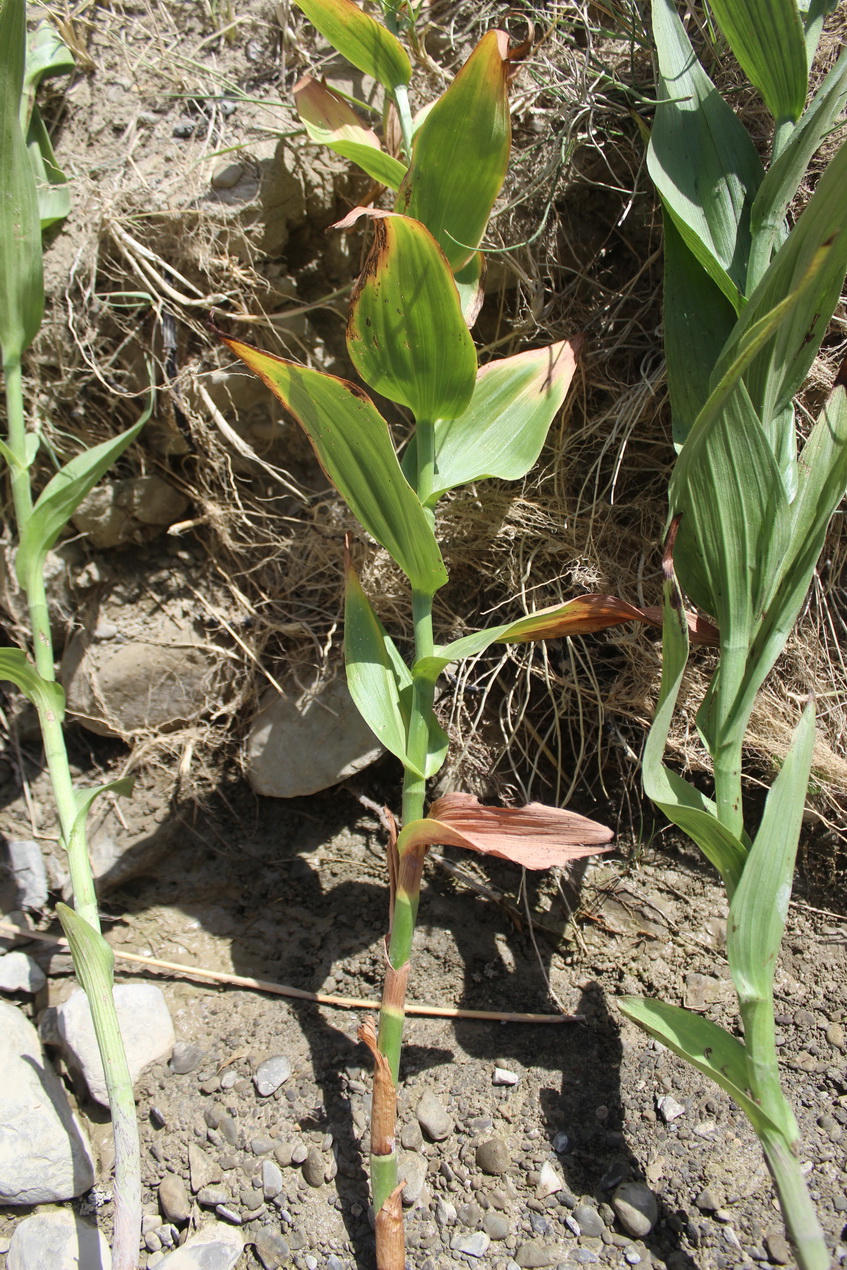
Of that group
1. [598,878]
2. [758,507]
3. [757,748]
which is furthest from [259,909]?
[758,507]

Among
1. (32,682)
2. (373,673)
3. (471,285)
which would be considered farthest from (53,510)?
(471,285)

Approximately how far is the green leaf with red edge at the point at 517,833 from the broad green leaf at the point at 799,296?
426mm

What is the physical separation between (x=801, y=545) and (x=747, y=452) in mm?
111

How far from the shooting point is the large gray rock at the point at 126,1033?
96 centimetres

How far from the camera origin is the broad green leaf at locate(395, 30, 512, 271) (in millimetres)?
773

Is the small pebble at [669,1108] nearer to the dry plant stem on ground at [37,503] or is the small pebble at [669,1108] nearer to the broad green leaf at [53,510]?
the dry plant stem on ground at [37,503]

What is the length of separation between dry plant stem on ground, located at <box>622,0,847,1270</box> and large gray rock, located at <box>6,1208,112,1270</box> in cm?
61

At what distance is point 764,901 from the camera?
717 millimetres

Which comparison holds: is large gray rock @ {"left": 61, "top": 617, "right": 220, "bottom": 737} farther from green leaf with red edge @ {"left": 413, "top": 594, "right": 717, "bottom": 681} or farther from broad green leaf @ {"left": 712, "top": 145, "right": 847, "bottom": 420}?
broad green leaf @ {"left": 712, "top": 145, "right": 847, "bottom": 420}

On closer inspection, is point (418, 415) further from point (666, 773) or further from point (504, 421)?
point (666, 773)

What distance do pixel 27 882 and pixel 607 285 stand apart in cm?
113

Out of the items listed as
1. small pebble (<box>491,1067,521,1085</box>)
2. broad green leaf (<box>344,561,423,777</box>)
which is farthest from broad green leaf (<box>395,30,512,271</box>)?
small pebble (<box>491,1067,521,1085</box>)

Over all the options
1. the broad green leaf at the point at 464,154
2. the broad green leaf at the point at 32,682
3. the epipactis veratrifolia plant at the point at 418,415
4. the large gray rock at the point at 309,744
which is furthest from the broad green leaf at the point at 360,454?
the broad green leaf at the point at 32,682

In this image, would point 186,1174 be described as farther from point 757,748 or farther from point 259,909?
point 757,748
